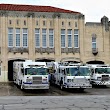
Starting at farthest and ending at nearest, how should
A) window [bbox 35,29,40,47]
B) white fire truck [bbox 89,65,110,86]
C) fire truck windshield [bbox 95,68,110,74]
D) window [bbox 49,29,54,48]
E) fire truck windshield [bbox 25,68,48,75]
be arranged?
window [bbox 49,29,54,48] < window [bbox 35,29,40,47] < fire truck windshield [bbox 95,68,110,74] < white fire truck [bbox 89,65,110,86] < fire truck windshield [bbox 25,68,48,75]

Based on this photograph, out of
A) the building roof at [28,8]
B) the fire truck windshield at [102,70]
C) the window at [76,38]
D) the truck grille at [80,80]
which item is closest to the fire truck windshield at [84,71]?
the truck grille at [80,80]

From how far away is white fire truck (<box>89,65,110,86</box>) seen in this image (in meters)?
34.7

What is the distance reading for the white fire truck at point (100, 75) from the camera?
114 feet

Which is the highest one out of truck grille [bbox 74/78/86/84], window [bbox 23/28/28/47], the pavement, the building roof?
the building roof

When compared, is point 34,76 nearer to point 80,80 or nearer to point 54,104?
point 80,80

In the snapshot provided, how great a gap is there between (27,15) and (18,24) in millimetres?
1731

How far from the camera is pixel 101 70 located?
35.4 meters

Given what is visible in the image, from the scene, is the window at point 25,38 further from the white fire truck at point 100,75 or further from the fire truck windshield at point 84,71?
the fire truck windshield at point 84,71

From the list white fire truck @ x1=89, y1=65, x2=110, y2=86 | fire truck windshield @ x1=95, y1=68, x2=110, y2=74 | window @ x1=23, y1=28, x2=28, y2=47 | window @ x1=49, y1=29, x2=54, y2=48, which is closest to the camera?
white fire truck @ x1=89, y1=65, x2=110, y2=86

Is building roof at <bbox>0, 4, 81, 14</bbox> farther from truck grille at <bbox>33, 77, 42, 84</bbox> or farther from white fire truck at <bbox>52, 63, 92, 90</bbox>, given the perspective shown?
truck grille at <bbox>33, 77, 42, 84</bbox>

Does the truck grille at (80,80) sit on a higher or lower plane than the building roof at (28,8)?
lower

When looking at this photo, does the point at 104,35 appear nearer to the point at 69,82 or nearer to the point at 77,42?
the point at 77,42

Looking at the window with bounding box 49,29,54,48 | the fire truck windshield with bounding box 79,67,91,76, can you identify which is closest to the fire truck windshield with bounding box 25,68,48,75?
the fire truck windshield with bounding box 79,67,91,76

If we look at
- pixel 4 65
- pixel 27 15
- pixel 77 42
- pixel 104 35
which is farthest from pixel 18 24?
pixel 104 35
